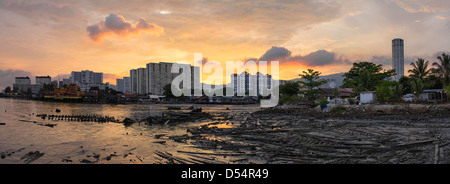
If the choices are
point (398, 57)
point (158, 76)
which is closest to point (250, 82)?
point (158, 76)

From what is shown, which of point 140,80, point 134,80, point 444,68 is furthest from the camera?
point 134,80

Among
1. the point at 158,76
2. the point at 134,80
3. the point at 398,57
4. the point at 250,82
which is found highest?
the point at 398,57

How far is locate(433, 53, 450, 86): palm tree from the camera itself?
137ft

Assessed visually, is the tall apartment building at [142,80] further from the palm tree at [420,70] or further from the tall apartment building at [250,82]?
the palm tree at [420,70]

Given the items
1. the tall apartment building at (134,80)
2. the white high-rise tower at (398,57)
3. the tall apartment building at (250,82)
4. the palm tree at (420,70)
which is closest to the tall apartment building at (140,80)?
the tall apartment building at (134,80)

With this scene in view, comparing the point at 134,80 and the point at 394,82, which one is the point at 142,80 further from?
the point at 394,82

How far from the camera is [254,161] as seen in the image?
1041cm

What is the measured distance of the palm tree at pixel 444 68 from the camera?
4185cm

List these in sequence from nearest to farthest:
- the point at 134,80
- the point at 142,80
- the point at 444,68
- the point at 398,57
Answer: the point at 444,68, the point at 142,80, the point at 398,57, the point at 134,80

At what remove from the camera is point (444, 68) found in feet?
141

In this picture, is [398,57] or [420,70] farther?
[398,57]

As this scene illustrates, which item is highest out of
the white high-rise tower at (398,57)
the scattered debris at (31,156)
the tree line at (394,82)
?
the white high-rise tower at (398,57)
